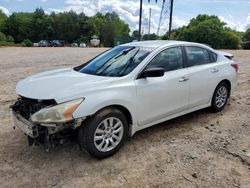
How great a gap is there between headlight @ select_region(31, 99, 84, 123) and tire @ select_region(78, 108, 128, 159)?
11.0 inches

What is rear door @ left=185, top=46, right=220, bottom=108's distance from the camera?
4.76m

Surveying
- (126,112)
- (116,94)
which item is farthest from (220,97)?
(116,94)

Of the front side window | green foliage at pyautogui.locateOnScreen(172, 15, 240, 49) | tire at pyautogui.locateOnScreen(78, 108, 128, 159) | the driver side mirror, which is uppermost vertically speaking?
green foliage at pyautogui.locateOnScreen(172, 15, 240, 49)

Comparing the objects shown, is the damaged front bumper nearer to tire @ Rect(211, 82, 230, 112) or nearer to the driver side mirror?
the driver side mirror

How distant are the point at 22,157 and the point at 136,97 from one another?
1.77 meters

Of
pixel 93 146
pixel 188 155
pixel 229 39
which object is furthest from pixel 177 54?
pixel 229 39

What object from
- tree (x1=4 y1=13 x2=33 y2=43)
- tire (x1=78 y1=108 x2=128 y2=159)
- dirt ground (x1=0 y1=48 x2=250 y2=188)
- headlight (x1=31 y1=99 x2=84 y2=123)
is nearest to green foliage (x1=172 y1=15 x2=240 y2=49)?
tree (x1=4 y1=13 x2=33 y2=43)

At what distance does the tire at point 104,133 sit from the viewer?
3.47 m

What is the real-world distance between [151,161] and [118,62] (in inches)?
62.0

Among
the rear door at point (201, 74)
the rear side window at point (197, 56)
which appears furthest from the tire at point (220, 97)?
Answer: the rear side window at point (197, 56)

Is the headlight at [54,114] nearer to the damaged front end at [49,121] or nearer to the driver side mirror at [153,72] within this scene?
the damaged front end at [49,121]

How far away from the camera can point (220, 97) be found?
5.52 m

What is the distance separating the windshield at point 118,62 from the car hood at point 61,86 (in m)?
0.21

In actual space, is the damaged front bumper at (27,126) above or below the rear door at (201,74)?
below
